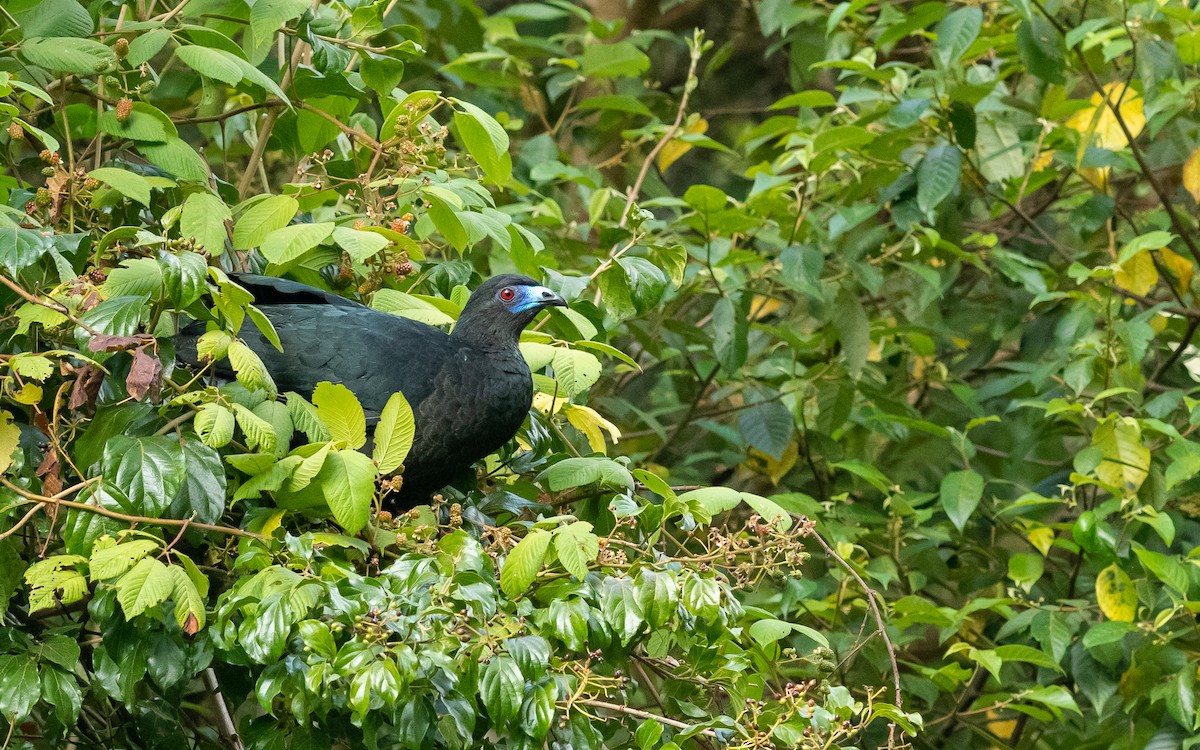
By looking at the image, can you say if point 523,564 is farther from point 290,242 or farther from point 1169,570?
point 1169,570

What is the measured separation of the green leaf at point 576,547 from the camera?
182 centimetres

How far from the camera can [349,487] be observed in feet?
5.99

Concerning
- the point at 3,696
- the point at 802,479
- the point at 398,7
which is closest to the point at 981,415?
the point at 802,479

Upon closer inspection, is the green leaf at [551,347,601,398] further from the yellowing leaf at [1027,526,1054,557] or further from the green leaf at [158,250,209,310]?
the yellowing leaf at [1027,526,1054,557]

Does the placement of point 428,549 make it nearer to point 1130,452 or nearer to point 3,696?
point 3,696

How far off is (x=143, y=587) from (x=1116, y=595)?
266 cm

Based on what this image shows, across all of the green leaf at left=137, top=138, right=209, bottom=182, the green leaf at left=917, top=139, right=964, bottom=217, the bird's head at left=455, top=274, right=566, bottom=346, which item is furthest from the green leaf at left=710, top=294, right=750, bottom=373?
the green leaf at left=137, top=138, right=209, bottom=182

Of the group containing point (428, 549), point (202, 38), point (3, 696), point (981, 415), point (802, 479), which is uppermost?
point (202, 38)

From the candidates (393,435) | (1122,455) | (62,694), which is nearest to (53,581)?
(62,694)

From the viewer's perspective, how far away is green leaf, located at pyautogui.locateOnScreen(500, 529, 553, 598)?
72.2 inches

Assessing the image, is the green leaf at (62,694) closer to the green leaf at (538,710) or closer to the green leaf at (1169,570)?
the green leaf at (538,710)

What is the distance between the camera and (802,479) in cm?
464

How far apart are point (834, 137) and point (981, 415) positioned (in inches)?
54.2

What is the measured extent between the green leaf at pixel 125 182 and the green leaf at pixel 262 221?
18cm
